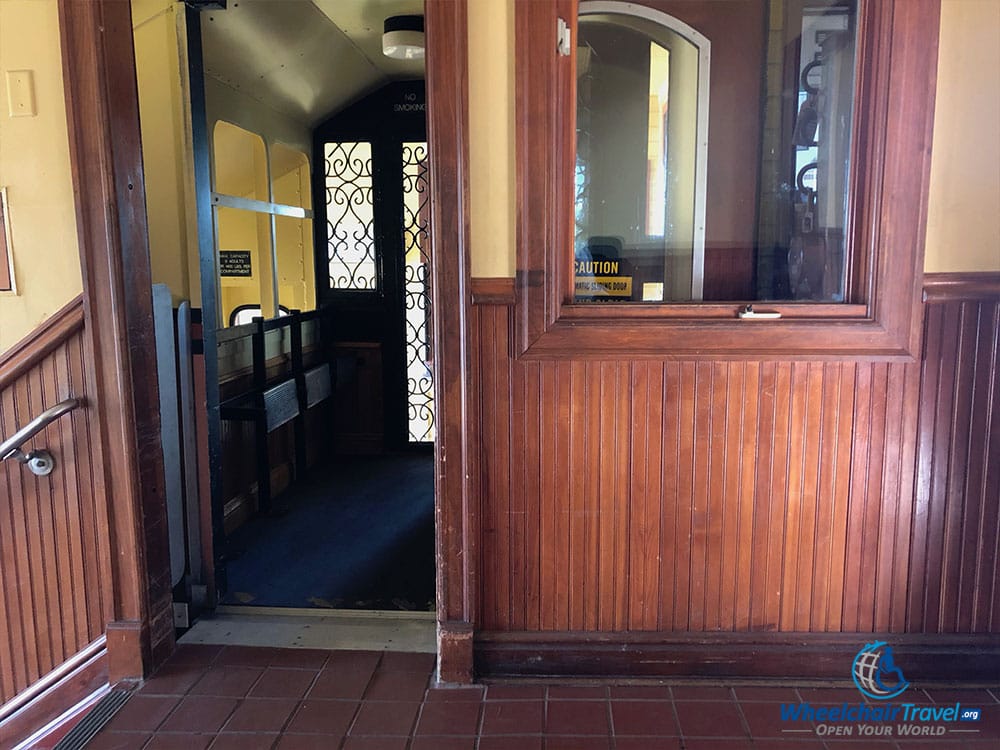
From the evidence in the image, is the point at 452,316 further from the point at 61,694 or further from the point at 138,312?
the point at 61,694

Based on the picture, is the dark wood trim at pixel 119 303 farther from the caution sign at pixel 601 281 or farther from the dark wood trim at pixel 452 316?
the caution sign at pixel 601 281

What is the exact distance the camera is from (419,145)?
4.99m

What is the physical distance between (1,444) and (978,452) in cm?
304

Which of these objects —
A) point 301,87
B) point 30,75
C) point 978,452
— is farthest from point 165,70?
point 978,452

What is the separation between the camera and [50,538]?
2355 millimetres

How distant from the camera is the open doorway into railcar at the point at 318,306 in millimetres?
3350

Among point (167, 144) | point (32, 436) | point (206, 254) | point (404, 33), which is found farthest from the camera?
point (404, 33)

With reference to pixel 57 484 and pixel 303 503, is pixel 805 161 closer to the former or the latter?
pixel 57 484

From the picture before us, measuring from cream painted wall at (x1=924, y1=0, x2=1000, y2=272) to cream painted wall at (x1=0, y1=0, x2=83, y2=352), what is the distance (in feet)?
8.67

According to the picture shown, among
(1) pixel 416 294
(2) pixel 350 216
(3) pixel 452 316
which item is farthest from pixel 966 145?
(2) pixel 350 216

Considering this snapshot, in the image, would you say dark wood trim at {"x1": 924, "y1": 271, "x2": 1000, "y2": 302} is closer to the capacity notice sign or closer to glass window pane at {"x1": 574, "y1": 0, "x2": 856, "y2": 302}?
glass window pane at {"x1": 574, "y1": 0, "x2": 856, "y2": 302}

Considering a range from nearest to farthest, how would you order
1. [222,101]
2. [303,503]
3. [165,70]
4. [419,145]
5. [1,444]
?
[1,444], [165,70], [222,101], [303,503], [419,145]

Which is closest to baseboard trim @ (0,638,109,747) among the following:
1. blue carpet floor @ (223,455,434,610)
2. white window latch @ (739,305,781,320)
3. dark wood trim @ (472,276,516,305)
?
blue carpet floor @ (223,455,434,610)

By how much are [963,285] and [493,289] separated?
1.41m
